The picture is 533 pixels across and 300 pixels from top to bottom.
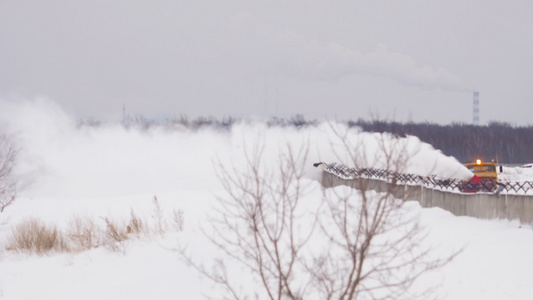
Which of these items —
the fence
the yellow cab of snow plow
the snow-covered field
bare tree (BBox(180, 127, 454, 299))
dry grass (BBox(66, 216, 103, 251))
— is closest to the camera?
bare tree (BBox(180, 127, 454, 299))

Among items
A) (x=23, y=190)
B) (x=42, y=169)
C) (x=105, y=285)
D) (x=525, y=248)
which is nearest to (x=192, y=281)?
(x=105, y=285)

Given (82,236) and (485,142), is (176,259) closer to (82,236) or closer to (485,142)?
(82,236)

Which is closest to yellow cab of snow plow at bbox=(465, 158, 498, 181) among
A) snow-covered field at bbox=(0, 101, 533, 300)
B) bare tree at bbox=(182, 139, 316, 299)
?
snow-covered field at bbox=(0, 101, 533, 300)

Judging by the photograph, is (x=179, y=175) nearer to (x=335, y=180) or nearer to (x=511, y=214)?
(x=335, y=180)

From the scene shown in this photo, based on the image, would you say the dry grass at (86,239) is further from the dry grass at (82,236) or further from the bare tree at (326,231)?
the bare tree at (326,231)

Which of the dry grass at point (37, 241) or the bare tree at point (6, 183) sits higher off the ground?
the bare tree at point (6, 183)

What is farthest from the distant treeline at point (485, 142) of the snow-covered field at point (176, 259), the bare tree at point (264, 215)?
the bare tree at point (264, 215)

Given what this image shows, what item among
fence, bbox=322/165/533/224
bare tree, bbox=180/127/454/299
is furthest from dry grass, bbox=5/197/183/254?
bare tree, bbox=180/127/454/299

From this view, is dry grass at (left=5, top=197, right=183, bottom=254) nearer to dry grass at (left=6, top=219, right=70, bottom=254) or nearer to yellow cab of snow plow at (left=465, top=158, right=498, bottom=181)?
dry grass at (left=6, top=219, right=70, bottom=254)

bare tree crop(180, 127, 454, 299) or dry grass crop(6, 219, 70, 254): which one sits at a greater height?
bare tree crop(180, 127, 454, 299)

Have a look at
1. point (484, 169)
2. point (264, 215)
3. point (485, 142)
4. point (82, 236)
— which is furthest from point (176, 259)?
point (485, 142)

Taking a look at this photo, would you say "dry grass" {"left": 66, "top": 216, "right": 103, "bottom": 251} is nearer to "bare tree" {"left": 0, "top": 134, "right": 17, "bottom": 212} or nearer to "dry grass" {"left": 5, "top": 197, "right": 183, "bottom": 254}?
"dry grass" {"left": 5, "top": 197, "right": 183, "bottom": 254}

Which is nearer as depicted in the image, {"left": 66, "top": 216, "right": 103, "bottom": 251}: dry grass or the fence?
the fence

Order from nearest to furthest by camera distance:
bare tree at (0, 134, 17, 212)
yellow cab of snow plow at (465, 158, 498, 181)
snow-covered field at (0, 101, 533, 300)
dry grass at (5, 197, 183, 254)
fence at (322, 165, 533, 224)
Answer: snow-covered field at (0, 101, 533, 300) < fence at (322, 165, 533, 224) < dry grass at (5, 197, 183, 254) < yellow cab of snow plow at (465, 158, 498, 181) < bare tree at (0, 134, 17, 212)
